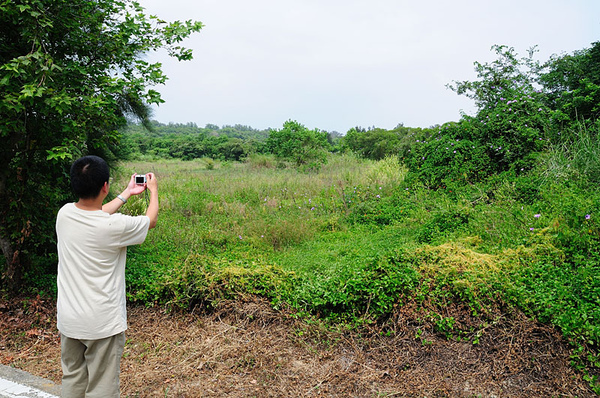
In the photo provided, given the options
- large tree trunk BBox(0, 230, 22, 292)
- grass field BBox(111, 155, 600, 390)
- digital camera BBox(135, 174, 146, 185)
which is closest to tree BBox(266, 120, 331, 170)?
grass field BBox(111, 155, 600, 390)

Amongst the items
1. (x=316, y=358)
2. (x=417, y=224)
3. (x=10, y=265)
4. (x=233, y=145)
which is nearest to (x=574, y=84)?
(x=417, y=224)

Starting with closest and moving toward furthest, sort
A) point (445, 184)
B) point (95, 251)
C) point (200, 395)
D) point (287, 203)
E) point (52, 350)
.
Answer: point (95, 251)
point (200, 395)
point (52, 350)
point (445, 184)
point (287, 203)

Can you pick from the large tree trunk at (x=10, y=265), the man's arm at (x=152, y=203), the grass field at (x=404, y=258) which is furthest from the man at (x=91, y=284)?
the large tree trunk at (x=10, y=265)

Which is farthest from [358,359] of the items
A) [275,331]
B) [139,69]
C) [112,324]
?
[139,69]

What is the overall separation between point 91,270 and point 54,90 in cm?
255

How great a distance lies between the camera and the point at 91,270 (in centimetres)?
220

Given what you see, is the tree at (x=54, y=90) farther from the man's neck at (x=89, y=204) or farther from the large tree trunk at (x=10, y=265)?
the man's neck at (x=89, y=204)

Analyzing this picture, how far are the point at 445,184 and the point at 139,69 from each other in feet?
20.8

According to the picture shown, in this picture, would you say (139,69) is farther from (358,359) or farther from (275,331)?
(358,359)

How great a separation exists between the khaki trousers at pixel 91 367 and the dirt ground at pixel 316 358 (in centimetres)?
87

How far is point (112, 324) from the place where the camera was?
220cm

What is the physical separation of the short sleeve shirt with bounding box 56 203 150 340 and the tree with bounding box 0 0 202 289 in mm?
1953

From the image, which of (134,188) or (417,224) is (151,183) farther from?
(417,224)

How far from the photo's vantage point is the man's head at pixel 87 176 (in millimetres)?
2195
